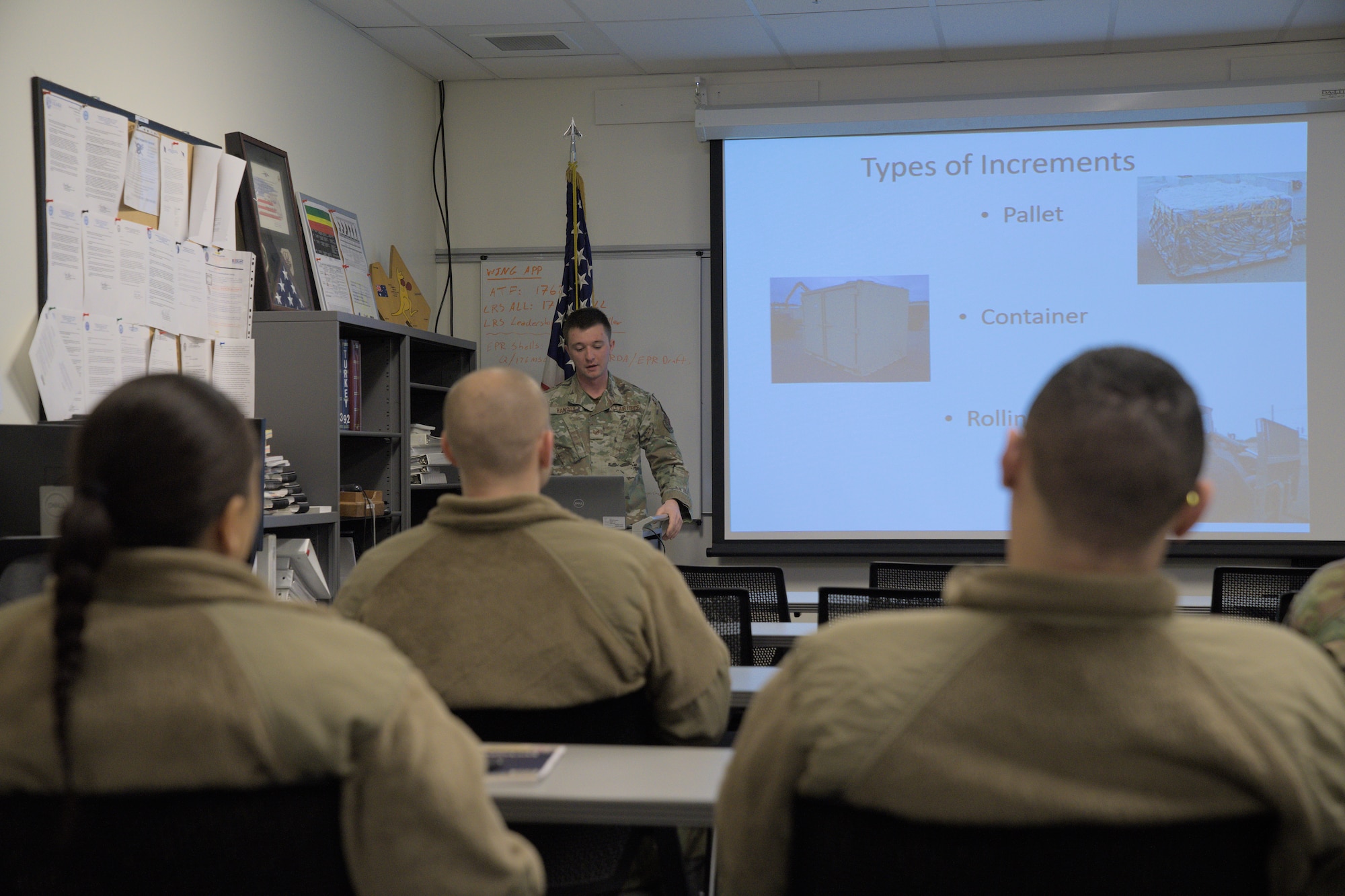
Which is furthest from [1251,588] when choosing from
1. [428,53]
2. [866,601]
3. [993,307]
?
[428,53]

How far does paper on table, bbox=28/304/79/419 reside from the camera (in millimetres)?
3141

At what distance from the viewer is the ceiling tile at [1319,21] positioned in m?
4.95

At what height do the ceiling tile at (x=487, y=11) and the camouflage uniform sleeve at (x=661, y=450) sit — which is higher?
the ceiling tile at (x=487, y=11)

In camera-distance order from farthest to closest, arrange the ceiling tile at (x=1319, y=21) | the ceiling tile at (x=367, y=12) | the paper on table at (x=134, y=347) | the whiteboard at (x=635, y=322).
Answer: the whiteboard at (x=635, y=322), the ceiling tile at (x=1319, y=21), the ceiling tile at (x=367, y=12), the paper on table at (x=134, y=347)

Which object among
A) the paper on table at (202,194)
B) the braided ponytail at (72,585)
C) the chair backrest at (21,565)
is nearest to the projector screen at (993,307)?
the paper on table at (202,194)

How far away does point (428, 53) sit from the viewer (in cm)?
559

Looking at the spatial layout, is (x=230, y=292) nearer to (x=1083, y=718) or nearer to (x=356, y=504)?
(x=356, y=504)

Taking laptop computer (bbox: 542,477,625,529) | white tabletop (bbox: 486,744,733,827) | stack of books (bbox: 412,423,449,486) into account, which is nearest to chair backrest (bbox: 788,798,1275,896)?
white tabletop (bbox: 486,744,733,827)

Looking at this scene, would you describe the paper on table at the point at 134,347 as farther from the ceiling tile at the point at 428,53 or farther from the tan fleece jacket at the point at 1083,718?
the tan fleece jacket at the point at 1083,718

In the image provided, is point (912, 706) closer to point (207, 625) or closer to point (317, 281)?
point (207, 625)

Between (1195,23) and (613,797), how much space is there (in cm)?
507

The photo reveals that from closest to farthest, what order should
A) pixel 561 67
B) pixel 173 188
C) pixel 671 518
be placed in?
1. pixel 173 188
2. pixel 671 518
3. pixel 561 67

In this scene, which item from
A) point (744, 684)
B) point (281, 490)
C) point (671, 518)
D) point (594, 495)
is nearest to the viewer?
point (744, 684)

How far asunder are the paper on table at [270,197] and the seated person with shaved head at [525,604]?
277cm
